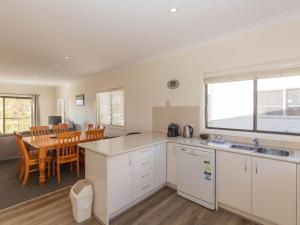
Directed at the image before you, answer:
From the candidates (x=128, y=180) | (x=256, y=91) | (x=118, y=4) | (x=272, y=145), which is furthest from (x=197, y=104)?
(x=118, y=4)

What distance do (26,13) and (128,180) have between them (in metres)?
2.31

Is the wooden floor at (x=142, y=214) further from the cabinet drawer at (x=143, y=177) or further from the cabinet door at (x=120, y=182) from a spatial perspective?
→ the cabinet drawer at (x=143, y=177)

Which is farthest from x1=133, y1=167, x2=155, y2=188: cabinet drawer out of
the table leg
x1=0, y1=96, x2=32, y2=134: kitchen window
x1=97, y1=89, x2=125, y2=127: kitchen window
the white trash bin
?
x1=0, y1=96, x2=32, y2=134: kitchen window

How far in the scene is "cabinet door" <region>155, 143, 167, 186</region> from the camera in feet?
8.73

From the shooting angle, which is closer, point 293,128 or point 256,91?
point 293,128

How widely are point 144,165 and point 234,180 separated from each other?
46.3 inches

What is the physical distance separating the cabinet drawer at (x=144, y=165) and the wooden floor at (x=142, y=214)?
19.2 inches

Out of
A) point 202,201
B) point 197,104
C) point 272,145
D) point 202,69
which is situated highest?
point 202,69

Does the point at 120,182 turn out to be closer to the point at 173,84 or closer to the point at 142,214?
the point at 142,214

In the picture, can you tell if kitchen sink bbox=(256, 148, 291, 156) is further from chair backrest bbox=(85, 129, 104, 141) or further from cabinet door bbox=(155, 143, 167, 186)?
chair backrest bbox=(85, 129, 104, 141)

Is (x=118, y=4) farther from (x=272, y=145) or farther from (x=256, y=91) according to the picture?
(x=272, y=145)

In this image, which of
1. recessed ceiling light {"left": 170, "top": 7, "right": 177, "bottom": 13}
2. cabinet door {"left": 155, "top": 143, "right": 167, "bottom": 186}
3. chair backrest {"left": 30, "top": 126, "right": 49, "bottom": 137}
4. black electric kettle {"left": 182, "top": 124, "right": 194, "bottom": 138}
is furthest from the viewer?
chair backrest {"left": 30, "top": 126, "right": 49, "bottom": 137}

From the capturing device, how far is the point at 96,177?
208cm

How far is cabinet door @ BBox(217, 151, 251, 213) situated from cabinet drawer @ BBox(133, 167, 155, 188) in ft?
3.06
